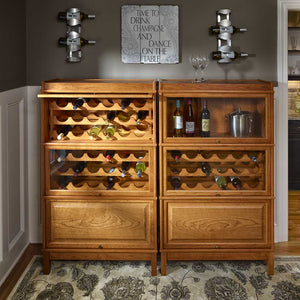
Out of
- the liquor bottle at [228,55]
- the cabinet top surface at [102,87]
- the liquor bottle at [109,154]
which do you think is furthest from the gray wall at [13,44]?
the liquor bottle at [228,55]

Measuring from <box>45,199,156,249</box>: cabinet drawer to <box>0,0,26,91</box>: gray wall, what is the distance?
3.05 ft

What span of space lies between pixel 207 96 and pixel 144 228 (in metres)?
1.03

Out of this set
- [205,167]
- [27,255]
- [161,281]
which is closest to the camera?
[161,281]

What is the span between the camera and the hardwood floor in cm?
314

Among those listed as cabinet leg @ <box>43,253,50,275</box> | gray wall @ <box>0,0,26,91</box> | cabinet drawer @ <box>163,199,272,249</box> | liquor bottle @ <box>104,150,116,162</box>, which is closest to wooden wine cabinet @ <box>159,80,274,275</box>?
cabinet drawer @ <box>163,199,272,249</box>

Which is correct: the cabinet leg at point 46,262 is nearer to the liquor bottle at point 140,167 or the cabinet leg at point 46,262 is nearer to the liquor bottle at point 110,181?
the liquor bottle at point 110,181

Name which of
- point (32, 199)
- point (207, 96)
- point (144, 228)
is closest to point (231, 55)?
point (207, 96)

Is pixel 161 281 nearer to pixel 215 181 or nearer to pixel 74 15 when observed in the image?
pixel 215 181

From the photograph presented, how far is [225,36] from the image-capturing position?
3.76m

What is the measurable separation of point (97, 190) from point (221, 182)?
34.7 inches

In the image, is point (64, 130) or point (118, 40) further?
point (118, 40)

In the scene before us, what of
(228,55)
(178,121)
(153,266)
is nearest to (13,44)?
(178,121)

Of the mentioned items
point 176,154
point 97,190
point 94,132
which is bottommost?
point 97,190

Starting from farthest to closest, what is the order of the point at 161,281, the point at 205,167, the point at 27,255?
the point at 27,255 → the point at 205,167 → the point at 161,281
